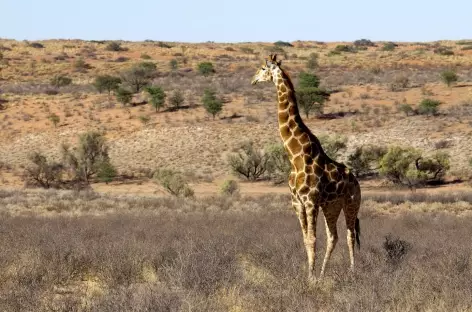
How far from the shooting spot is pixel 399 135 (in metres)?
36.5

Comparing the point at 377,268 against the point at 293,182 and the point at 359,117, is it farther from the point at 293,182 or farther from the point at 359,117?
the point at 359,117

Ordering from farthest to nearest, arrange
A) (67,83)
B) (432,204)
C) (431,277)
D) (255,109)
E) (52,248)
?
1. (67,83)
2. (255,109)
3. (432,204)
4. (52,248)
5. (431,277)

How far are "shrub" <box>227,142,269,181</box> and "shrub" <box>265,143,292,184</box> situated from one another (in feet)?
0.99

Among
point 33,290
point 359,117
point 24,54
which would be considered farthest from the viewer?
point 24,54

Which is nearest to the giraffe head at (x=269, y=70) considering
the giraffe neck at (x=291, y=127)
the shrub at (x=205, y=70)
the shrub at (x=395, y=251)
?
the giraffe neck at (x=291, y=127)

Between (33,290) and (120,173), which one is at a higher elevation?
(33,290)

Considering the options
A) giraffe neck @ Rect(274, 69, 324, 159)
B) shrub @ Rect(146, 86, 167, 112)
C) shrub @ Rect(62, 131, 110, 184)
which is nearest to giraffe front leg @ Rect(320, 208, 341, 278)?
giraffe neck @ Rect(274, 69, 324, 159)

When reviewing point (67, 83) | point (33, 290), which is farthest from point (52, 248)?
point (67, 83)

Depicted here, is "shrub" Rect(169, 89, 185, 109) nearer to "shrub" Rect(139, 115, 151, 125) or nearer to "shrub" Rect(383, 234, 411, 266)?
"shrub" Rect(139, 115, 151, 125)

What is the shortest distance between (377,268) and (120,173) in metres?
27.5

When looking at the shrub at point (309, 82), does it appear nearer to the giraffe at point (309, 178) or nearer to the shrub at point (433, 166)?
A: the shrub at point (433, 166)

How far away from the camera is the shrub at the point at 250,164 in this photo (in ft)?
106

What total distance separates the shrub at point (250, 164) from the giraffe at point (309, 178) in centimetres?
2348

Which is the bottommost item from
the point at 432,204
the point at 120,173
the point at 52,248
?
the point at 120,173
